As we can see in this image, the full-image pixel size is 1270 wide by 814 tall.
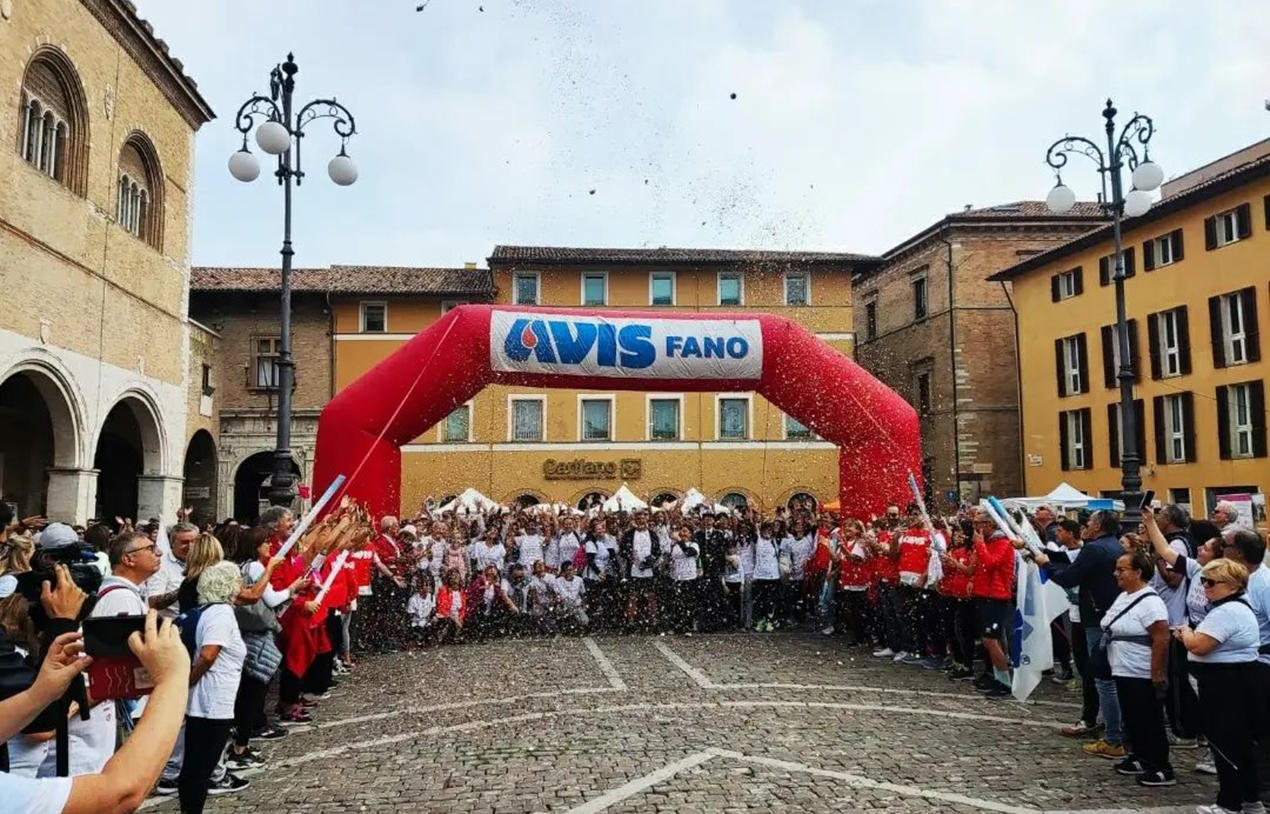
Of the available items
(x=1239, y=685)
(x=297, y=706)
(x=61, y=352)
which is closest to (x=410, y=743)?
(x=297, y=706)

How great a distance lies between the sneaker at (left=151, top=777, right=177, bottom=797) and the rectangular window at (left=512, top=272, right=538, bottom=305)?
30.2 meters

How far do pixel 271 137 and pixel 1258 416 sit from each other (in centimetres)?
2569

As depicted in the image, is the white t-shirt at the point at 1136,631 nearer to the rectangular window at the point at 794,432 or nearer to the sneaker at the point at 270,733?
the sneaker at the point at 270,733

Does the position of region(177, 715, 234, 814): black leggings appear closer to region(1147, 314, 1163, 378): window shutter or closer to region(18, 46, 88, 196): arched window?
region(18, 46, 88, 196): arched window

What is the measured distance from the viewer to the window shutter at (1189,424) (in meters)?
27.1

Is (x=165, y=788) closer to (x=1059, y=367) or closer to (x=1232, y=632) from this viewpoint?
(x=1232, y=632)

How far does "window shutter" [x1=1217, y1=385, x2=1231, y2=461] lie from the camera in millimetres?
25891

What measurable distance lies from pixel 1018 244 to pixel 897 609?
29.6 metres

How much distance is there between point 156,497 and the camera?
22078 millimetres

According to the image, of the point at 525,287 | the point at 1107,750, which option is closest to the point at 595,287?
the point at 525,287

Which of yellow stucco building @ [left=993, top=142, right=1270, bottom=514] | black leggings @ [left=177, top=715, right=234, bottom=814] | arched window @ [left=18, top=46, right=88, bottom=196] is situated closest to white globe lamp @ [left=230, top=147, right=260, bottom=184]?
arched window @ [left=18, top=46, right=88, bottom=196]

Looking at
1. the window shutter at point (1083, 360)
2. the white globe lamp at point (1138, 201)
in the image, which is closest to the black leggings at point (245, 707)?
the white globe lamp at point (1138, 201)

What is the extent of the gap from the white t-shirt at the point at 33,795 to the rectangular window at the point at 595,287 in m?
34.6

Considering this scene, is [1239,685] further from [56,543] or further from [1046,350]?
[1046,350]
